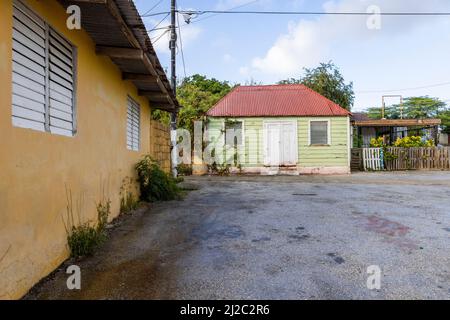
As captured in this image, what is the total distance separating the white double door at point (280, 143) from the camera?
16688mm

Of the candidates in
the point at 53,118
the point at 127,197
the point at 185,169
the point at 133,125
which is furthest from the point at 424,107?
the point at 53,118

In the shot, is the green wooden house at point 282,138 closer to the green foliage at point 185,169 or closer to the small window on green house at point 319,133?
the small window on green house at point 319,133

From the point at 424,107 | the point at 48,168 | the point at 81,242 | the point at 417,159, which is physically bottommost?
the point at 81,242

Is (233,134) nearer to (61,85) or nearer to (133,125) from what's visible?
(133,125)

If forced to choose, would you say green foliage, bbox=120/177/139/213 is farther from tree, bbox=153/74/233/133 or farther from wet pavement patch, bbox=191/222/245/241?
tree, bbox=153/74/233/133

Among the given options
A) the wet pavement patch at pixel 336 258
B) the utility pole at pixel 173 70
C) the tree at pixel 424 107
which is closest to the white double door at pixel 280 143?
the utility pole at pixel 173 70

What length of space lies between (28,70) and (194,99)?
19.6m

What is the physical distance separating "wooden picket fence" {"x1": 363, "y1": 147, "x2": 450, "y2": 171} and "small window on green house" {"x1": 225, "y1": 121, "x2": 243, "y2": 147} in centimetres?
719

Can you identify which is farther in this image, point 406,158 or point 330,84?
point 330,84

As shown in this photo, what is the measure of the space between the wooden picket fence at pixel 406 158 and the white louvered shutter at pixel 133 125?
47.0 feet

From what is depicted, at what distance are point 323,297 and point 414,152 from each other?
18.8 metres

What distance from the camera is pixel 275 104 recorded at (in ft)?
57.0
